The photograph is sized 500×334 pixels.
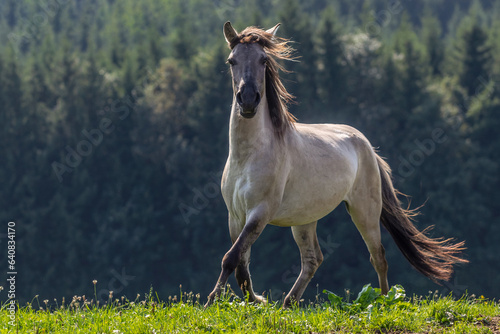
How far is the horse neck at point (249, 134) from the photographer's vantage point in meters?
6.23

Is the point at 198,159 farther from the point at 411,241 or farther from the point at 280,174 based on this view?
the point at 280,174

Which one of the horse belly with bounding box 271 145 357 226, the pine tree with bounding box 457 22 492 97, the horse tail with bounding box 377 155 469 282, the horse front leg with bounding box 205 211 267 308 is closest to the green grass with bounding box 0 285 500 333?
the horse front leg with bounding box 205 211 267 308

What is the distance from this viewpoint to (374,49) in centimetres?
4275

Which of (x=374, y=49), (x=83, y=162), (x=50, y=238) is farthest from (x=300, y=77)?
(x=50, y=238)

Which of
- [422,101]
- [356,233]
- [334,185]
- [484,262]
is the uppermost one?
[334,185]

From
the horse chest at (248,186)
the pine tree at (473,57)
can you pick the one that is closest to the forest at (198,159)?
the pine tree at (473,57)

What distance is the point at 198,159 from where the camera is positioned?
40250 millimetres

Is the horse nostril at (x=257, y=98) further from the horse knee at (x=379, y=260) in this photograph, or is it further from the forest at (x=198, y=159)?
the forest at (x=198, y=159)

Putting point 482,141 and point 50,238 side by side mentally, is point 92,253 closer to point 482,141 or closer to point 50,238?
point 50,238

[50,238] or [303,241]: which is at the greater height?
[303,241]

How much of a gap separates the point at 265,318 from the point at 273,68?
2409mm

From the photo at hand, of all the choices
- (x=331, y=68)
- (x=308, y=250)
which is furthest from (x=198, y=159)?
(x=308, y=250)

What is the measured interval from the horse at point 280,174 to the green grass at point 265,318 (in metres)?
0.51

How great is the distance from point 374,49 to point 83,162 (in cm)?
1862
